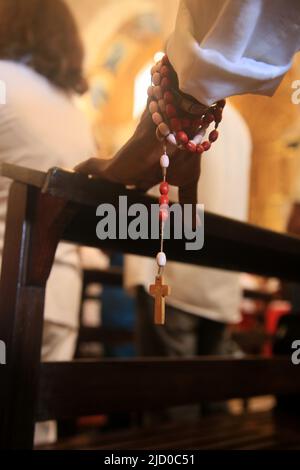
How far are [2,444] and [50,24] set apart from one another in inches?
36.4

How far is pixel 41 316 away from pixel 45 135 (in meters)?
0.37

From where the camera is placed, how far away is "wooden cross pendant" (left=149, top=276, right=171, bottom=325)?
0.68 metres

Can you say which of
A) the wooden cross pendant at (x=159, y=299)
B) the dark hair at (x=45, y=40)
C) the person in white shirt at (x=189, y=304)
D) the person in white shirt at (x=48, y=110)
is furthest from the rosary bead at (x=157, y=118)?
the person in white shirt at (x=189, y=304)

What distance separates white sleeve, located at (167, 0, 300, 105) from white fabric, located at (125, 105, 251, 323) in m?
0.70

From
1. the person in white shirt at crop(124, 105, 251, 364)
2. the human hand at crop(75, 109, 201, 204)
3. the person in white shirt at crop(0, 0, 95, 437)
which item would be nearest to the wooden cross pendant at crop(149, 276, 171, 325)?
the human hand at crop(75, 109, 201, 204)

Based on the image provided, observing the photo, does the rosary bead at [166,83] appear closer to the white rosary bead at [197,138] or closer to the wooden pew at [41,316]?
the white rosary bead at [197,138]

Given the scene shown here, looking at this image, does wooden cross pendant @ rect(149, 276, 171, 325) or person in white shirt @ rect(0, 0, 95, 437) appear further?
person in white shirt @ rect(0, 0, 95, 437)

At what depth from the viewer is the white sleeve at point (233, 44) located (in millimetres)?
552

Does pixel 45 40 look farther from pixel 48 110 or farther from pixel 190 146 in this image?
pixel 190 146

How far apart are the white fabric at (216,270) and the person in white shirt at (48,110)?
32 cm

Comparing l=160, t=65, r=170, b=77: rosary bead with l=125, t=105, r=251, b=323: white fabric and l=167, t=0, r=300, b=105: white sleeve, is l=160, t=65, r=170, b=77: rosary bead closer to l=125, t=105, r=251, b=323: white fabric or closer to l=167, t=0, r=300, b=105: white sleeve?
l=167, t=0, r=300, b=105: white sleeve

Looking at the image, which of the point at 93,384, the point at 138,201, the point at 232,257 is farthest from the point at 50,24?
the point at 93,384

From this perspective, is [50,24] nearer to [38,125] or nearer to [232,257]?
[38,125]
